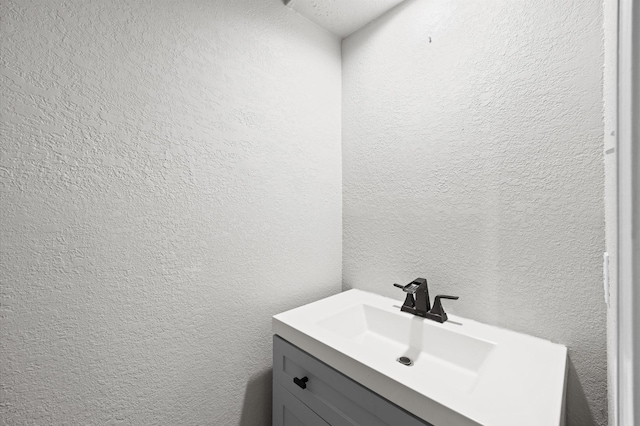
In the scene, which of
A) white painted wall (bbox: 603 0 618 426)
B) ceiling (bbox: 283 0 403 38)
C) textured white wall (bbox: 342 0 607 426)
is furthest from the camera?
ceiling (bbox: 283 0 403 38)

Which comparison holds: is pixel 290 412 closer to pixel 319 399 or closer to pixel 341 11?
pixel 319 399

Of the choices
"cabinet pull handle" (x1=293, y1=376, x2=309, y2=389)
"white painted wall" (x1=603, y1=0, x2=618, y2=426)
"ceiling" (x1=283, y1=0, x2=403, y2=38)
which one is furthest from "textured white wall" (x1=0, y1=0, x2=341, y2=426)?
"white painted wall" (x1=603, y1=0, x2=618, y2=426)

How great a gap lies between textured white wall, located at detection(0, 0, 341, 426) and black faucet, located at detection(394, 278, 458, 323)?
501mm

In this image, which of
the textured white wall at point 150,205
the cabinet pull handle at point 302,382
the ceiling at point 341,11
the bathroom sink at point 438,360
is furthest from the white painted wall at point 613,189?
the textured white wall at point 150,205

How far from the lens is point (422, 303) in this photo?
43.2 inches

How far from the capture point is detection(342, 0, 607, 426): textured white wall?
852mm

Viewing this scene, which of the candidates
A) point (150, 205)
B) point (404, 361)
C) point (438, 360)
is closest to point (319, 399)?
point (404, 361)

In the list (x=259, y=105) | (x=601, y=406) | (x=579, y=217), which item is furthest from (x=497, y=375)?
(x=259, y=105)

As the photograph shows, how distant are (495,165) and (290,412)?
1180 millimetres

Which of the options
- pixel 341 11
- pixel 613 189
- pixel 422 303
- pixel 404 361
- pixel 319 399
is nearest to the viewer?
pixel 613 189

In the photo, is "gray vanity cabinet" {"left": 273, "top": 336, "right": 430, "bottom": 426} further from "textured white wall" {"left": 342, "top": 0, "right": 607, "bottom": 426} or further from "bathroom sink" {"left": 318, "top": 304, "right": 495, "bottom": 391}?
"textured white wall" {"left": 342, "top": 0, "right": 607, "bottom": 426}

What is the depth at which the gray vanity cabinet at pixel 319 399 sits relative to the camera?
0.73m

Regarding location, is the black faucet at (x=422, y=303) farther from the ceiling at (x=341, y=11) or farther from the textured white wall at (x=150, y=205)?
the ceiling at (x=341, y=11)

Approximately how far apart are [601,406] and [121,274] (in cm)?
153
